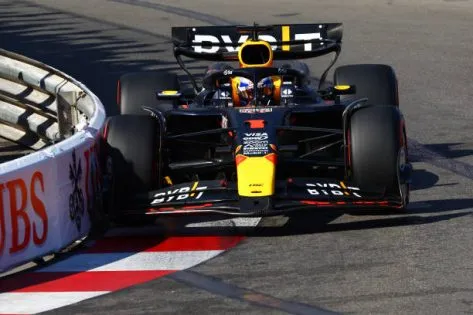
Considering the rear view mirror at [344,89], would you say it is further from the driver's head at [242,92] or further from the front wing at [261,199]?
the front wing at [261,199]

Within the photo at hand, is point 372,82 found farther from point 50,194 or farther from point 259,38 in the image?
point 50,194

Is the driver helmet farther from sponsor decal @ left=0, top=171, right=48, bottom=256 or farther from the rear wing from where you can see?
sponsor decal @ left=0, top=171, right=48, bottom=256

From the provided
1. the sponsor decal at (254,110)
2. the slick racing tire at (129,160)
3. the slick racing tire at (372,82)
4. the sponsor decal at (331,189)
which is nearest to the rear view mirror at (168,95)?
the sponsor decal at (254,110)

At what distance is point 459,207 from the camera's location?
37.1 feet

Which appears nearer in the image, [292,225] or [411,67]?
[292,225]

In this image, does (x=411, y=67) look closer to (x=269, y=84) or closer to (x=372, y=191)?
(x=269, y=84)

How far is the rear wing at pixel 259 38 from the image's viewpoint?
516 inches

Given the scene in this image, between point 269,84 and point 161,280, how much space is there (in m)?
3.20

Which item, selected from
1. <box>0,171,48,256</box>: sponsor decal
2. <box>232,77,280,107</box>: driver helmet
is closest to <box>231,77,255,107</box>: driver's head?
<box>232,77,280,107</box>: driver helmet

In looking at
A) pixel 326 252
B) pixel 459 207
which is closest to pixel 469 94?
pixel 459 207

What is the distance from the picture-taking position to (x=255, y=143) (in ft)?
35.1

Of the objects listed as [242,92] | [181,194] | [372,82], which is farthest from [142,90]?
[181,194]

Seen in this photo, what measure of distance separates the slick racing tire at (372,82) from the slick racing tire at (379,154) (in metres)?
2.21

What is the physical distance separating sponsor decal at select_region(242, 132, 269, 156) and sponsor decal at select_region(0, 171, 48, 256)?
1622 millimetres
